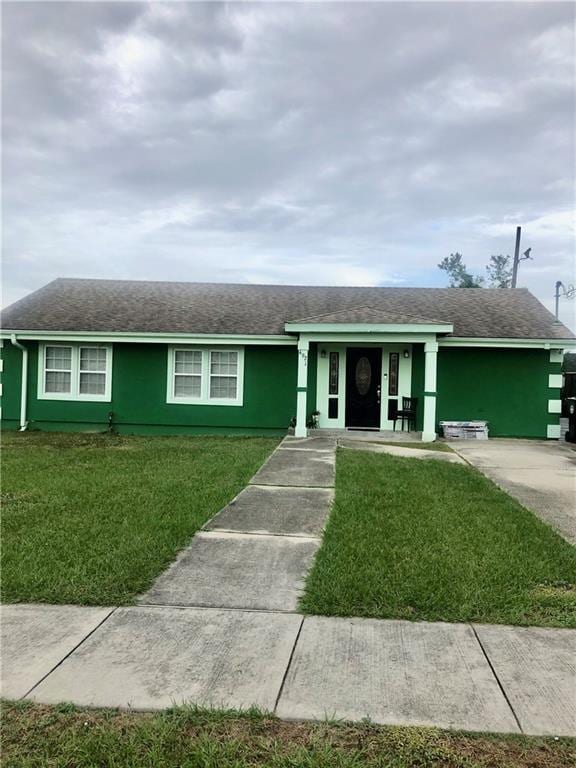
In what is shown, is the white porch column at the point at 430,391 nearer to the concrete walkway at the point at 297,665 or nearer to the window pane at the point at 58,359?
the concrete walkway at the point at 297,665

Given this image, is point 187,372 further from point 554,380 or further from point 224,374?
point 554,380

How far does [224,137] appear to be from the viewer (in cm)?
1482

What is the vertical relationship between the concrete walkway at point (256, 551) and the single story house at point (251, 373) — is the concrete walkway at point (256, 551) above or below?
below

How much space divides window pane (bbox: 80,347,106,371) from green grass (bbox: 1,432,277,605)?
319cm

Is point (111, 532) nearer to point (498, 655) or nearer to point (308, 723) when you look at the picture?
point (308, 723)

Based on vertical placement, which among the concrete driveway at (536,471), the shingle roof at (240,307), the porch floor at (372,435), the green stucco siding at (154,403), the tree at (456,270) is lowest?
the concrete driveway at (536,471)

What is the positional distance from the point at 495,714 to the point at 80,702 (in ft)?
6.42

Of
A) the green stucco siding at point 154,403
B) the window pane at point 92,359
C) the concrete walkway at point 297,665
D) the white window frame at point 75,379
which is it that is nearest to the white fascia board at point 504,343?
the green stucco siding at point 154,403

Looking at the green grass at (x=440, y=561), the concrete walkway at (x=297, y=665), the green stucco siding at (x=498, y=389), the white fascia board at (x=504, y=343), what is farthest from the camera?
the green stucco siding at (x=498, y=389)

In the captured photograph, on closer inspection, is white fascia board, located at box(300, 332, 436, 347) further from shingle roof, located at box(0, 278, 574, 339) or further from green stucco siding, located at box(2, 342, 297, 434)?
green stucco siding, located at box(2, 342, 297, 434)

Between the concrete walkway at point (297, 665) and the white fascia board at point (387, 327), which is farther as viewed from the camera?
the white fascia board at point (387, 327)

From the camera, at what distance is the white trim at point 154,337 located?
1273cm

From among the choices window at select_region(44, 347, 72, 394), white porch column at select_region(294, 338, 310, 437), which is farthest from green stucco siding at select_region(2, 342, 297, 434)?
white porch column at select_region(294, 338, 310, 437)

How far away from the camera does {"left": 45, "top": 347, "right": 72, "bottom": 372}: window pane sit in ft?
44.7
